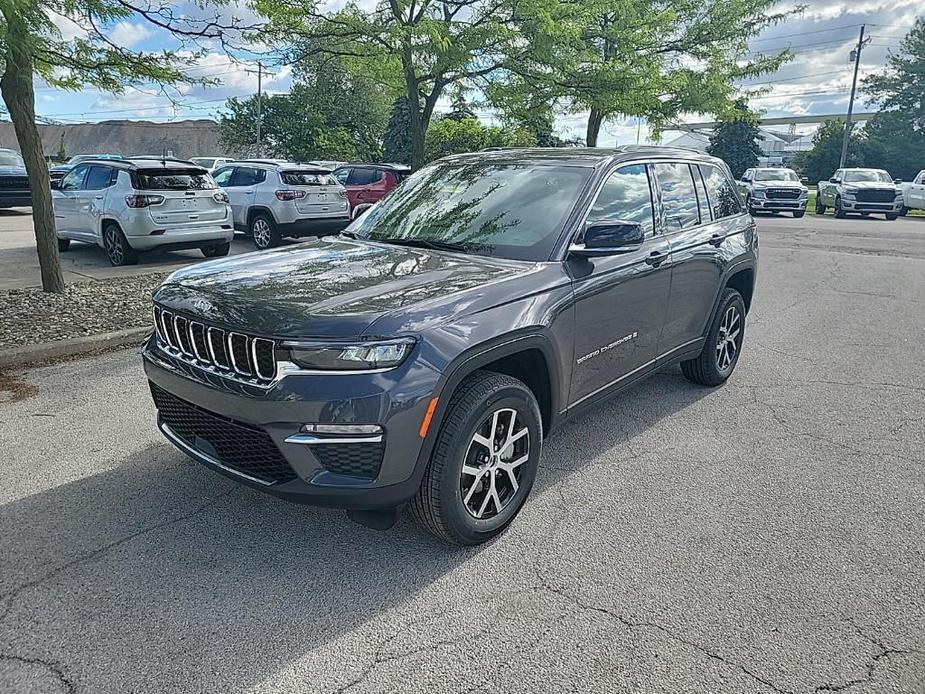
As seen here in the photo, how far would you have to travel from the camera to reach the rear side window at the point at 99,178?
35.8 feet

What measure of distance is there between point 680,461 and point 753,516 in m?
0.68

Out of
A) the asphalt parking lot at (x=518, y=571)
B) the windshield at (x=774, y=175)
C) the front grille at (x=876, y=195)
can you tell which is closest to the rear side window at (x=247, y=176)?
the asphalt parking lot at (x=518, y=571)

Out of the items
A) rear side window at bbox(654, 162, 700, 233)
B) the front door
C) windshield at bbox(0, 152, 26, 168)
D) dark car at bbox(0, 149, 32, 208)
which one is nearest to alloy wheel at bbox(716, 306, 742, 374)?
rear side window at bbox(654, 162, 700, 233)

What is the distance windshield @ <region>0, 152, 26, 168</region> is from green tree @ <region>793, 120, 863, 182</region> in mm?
44220

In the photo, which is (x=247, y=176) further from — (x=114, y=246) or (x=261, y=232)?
(x=114, y=246)

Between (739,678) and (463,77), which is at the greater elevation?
(463,77)

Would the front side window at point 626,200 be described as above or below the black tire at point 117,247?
above

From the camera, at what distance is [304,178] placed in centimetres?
1340

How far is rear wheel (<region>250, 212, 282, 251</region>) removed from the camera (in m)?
13.3

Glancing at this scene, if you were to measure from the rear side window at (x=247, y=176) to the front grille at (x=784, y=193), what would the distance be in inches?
708

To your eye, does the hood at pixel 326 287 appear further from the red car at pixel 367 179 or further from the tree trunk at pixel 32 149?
the red car at pixel 367 179

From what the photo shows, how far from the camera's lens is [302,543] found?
3260mm

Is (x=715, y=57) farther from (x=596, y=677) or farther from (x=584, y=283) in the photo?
(x=596, y=677)

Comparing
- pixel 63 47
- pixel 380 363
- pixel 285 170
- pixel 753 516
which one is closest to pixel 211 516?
pixel 380 363
